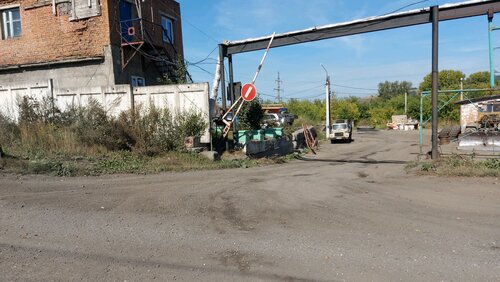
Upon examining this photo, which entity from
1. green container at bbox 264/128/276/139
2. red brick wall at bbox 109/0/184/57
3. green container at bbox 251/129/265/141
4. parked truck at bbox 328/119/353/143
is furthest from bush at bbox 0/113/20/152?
parked truck at bbox 328/119/353/143

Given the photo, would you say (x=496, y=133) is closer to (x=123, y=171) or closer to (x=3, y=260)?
(x=123, y=171)

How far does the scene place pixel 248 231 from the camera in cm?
588

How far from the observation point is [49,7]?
19.2m

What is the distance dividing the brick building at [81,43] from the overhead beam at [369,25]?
12.8 ft

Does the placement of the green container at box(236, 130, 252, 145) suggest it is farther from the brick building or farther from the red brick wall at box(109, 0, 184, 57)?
the red brick wall at box(109, 0, 184, 57)

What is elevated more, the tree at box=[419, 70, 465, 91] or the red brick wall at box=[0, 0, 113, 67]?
the tree at box=[419, 70, 465, 91]

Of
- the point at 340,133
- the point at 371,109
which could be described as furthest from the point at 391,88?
the point at 340,133

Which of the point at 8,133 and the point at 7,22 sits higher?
the point at 7,22

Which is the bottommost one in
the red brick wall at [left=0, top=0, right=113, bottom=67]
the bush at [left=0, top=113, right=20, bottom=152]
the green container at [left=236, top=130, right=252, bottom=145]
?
the green container at [left=236, top=130, right=252, bottom=145]

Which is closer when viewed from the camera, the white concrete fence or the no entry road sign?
the white concrete fence

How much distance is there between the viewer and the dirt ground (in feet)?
14.6

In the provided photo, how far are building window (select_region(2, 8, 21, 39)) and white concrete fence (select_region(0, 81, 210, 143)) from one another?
17.8ft

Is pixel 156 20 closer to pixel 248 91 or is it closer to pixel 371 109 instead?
pixel 248 91

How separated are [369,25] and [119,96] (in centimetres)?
1003
